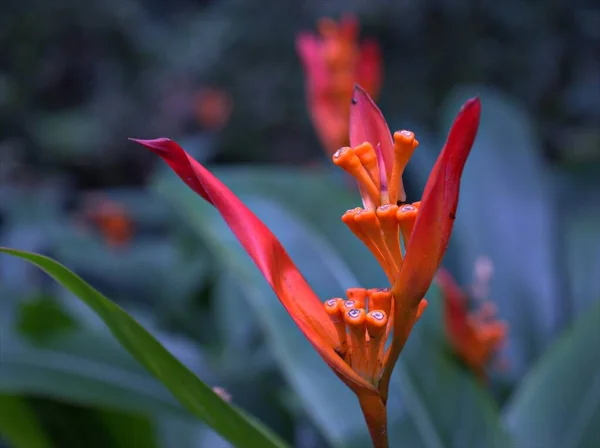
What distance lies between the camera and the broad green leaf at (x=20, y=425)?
94 centimetres

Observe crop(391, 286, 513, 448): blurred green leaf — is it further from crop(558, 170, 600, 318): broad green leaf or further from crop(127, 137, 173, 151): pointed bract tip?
crop(127, 137, 173, 151): pointed bract tip

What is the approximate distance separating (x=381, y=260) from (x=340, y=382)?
1.50ft

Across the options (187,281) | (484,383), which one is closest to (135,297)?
(187,281)

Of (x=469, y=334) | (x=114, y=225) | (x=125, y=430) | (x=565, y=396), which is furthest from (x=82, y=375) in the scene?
(x=114, y=225)

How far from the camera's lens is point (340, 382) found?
2.77 feet

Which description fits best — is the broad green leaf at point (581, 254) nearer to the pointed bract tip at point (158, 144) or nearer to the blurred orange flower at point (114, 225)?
the pointed bract tip at point (158, 144)

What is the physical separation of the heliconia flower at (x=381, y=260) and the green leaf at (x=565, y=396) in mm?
428

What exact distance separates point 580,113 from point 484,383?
260 cm

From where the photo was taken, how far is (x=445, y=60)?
9.84 feet

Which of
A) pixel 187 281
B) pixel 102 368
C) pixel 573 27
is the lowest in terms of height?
pixel 187 281

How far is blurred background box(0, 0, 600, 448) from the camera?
34.5 inches

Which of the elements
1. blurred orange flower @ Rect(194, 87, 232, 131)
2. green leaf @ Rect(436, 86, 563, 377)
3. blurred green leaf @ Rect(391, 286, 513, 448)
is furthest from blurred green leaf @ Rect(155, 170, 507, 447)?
blurred orange flower @ Rect(194, 87, 232, 131)

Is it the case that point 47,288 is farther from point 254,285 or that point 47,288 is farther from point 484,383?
point 484,383

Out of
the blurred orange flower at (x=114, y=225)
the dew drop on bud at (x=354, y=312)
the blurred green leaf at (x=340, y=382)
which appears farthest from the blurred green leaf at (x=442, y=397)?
the blurred orange flower at (x=114, y=225)
